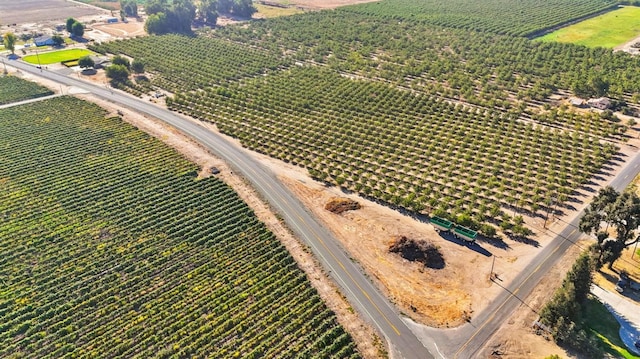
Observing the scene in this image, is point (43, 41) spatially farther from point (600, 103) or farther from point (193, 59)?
point (600, 103)

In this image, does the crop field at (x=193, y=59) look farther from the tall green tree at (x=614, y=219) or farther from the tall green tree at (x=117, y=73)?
the tall green tree at (x=614, y=219)

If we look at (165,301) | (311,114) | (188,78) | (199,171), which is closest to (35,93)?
(188,78)

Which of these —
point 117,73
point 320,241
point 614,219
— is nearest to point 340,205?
point 320,241

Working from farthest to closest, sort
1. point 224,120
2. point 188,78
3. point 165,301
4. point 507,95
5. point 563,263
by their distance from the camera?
point 188,78
point 507,95
point 224,120
point 563,263
point 165,301

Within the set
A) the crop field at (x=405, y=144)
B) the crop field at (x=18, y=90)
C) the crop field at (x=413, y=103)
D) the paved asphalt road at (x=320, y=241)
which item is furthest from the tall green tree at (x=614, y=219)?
the crop field at (x=18, y=90)

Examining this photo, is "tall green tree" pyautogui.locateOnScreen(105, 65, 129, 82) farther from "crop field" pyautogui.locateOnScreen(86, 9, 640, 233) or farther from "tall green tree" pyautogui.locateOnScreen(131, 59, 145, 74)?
"crop field" pyautogui.locateOnScreen(86, 9, 640, 233)

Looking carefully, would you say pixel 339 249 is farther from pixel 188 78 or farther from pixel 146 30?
pixel 146 30
